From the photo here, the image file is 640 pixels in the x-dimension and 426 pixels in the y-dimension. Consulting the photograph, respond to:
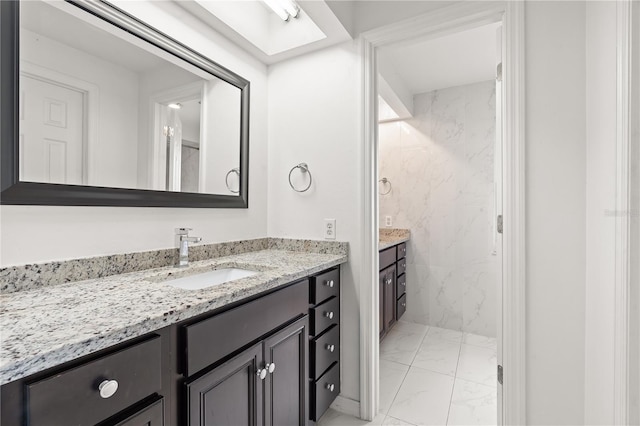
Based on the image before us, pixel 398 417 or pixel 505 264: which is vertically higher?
pixel 505 264

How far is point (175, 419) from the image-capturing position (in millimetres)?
794

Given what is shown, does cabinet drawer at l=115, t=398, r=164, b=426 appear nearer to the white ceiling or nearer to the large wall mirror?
the large wall mirror

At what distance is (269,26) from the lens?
1.87 m

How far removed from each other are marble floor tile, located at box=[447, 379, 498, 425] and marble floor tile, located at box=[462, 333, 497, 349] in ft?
2.38

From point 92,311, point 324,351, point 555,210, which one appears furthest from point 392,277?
point 92,311

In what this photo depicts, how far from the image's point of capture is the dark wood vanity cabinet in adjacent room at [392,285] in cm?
243

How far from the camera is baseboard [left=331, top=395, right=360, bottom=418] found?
167cm

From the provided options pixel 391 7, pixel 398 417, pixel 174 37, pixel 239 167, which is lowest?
pixel 398 417

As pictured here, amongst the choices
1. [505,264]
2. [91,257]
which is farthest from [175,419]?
[505,264]

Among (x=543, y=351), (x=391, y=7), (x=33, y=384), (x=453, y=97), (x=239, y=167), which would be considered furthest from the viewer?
(x=453, y=97)

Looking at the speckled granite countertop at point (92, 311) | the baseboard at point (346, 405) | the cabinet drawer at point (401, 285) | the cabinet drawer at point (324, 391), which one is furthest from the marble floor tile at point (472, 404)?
the speckled granite countertop at point (92, 311)

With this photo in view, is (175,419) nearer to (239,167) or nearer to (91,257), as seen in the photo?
(91,257)

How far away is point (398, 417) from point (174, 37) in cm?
232

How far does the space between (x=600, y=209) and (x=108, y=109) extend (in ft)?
6.40
